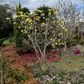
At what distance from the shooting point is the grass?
17000 mm

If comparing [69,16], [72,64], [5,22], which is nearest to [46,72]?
[72,64]

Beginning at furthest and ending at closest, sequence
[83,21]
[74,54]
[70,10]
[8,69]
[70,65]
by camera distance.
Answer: [83,21]
[70,10]
[74,54]
[70,65]
[8,69]

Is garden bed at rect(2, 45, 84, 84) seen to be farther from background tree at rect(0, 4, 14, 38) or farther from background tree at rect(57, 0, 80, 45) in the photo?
background tree at rect(0, 4, 14, 38)

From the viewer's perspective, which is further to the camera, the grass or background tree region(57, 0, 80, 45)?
background tree region(57, 0, 80, 45)

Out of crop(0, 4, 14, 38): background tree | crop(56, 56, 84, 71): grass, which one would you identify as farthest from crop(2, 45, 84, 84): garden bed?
crop(0, 4, 14, 38): background tree

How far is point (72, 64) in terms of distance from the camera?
1853cm

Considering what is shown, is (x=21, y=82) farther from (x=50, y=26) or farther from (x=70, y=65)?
(x=50, y=26)

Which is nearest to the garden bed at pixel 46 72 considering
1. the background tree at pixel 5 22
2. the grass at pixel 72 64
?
the grass at pixel 72 64

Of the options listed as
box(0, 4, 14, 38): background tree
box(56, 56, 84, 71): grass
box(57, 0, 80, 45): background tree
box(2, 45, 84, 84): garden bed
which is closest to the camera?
box(2, 45, 84, 84): garden bed

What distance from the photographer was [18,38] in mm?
24375

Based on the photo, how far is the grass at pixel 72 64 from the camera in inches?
669

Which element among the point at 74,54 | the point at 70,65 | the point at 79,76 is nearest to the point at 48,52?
the point at 74,54

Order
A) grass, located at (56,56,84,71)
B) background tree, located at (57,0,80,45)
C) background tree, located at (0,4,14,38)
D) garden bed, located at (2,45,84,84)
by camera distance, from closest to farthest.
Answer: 1. garden bed, located at (2,45,84,84)
2. grass, located at (56,56,84,71)
3. background tree, located at (57,0,80,45)
4. background tree, located at (0,4,14,38)

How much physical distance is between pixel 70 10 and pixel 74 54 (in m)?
7.98
